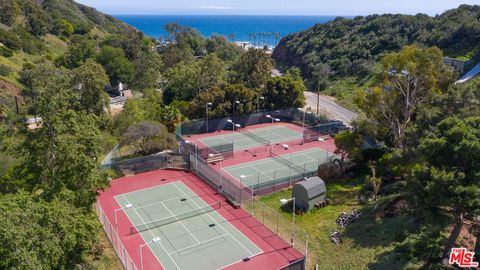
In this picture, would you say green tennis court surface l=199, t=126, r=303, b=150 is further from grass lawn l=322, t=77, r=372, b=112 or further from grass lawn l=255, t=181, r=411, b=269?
grass lawn l=322, t=77, r=372, b=112

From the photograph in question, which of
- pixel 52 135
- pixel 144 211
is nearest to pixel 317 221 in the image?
pixel 144 211

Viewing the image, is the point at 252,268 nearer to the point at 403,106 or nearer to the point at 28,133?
the point at 28,133

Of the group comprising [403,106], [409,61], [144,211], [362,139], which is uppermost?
[409,61]

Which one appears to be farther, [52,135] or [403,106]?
[403,106]

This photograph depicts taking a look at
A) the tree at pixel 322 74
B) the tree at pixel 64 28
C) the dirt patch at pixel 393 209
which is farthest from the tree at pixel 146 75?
the tree at pixel 64 28

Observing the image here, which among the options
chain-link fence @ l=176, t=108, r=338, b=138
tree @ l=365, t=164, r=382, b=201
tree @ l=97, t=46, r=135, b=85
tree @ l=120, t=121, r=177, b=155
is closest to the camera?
tree @ l=365, t=164, r=382, b=201

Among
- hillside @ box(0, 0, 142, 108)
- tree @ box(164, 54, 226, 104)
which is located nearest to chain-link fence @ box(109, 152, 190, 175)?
tree @ box(164, 54, 226, 104)
